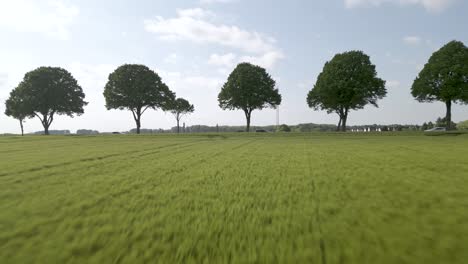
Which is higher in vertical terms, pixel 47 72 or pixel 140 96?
pixel 47 72

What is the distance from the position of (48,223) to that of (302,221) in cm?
350

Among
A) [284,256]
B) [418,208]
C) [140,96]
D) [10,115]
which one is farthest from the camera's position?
[10,115]

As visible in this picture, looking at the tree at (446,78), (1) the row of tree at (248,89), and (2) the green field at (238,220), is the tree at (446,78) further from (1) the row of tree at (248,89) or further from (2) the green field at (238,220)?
(2) the green field at (238,220)

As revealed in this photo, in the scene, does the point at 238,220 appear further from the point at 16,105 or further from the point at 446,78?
the point at 16,105

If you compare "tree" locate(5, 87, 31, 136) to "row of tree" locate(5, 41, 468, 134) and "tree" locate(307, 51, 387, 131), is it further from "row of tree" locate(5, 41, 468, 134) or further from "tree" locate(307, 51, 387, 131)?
"tree" locate(307, 51, 387, 131)

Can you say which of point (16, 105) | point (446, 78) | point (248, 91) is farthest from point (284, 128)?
point (16, 105)

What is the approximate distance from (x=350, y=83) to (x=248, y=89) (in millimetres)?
19520

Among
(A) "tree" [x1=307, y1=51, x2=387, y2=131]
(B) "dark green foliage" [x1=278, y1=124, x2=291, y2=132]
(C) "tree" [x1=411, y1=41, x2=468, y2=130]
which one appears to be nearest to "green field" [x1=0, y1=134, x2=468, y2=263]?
(A) "tree" [x1=307, y1=51, x2=387, y2=131]

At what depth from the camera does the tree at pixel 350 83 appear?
41.7 m

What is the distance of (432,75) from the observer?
39.8 m

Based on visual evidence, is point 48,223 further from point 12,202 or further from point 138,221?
point 12,202

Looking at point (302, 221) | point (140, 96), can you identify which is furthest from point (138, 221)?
point (140, 96)

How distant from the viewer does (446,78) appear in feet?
125

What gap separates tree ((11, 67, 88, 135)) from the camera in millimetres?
49344
